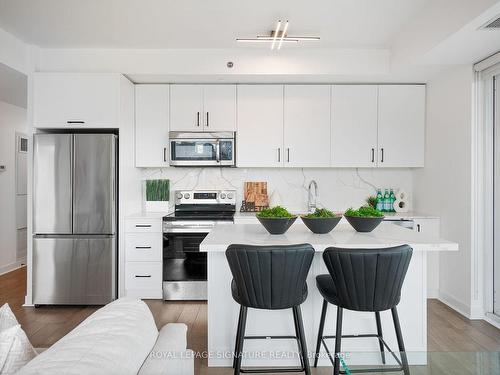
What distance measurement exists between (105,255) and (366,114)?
3251 millimetres

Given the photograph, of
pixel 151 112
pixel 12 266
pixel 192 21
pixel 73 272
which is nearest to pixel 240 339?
pixel 73 272

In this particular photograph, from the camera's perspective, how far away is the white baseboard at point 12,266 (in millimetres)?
4840

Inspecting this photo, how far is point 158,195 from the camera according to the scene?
14.1 ft

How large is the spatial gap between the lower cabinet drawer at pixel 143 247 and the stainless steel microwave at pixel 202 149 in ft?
2.90

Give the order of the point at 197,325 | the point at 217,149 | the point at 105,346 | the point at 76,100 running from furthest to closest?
the point at 217,149 → the point at 76,100 → the point at 197,325 → the point at 105,346

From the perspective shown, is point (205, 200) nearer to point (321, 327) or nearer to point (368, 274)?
point (321, 327)

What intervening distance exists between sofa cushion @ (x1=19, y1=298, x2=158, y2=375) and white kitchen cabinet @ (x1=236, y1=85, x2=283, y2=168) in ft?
10.0

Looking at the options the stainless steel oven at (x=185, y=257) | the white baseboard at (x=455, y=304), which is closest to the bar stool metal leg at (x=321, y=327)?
the stainless steel oven at (x=185, y=257)

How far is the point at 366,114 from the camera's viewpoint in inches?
161

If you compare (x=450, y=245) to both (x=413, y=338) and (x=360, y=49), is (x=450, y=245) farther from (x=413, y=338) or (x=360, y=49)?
(x=360, y=49)

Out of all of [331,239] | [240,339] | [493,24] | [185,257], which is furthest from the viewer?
[185,257]

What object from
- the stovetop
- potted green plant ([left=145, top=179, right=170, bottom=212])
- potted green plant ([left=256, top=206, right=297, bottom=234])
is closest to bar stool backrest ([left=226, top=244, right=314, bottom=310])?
potted green plant ([left=256, top=206, right=297, bottom=234])

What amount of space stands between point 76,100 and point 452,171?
3.91 metres

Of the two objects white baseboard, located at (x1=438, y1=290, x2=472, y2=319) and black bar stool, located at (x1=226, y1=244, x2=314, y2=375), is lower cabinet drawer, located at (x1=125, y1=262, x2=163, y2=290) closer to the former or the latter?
black bar stool, located at (x1=226, y1=244, x2=314, y2=375)
